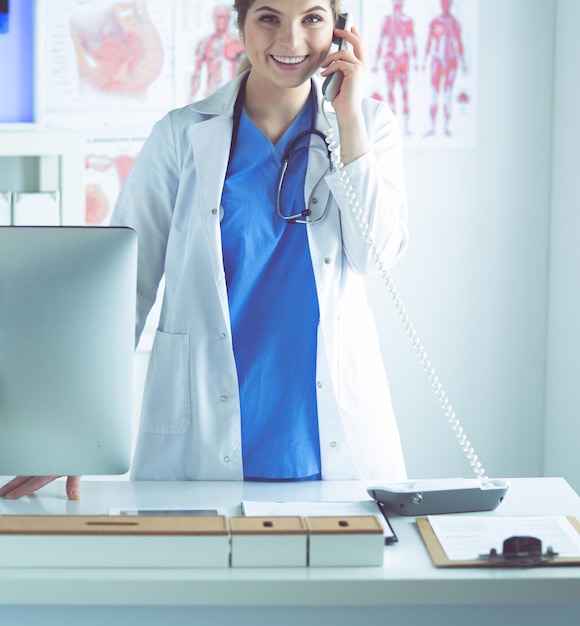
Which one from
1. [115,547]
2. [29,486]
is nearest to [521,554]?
[115,547]

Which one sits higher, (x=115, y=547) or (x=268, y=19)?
(x=268, y=19)

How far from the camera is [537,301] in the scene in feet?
11.3

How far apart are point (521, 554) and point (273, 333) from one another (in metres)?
0.78

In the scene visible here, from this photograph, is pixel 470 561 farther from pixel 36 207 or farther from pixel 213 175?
pixel 36 207

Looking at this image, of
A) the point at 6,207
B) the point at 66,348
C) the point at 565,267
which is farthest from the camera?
the point at 565,267

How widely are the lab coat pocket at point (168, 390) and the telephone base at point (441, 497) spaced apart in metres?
0.52

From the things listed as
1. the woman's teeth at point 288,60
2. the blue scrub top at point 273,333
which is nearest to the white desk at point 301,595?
the blue scrub top at point 273,333

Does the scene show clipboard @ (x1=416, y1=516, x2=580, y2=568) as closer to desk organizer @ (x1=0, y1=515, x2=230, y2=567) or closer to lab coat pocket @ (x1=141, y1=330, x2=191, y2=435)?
desk organizer @ (x1=0, y1=515, x2=230, y2=567)

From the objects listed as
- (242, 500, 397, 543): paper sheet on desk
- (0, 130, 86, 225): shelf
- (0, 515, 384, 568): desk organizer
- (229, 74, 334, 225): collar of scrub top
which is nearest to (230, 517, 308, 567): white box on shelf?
(0, 515, 384, 568): desk organizer

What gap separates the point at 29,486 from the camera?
1.63 metres

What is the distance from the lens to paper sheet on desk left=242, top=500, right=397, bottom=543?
4.91ft

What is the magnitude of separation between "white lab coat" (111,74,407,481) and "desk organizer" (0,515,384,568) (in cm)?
58

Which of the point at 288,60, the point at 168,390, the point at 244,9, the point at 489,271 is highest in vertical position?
the point at 244,9

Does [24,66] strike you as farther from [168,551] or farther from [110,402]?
[168,551]
